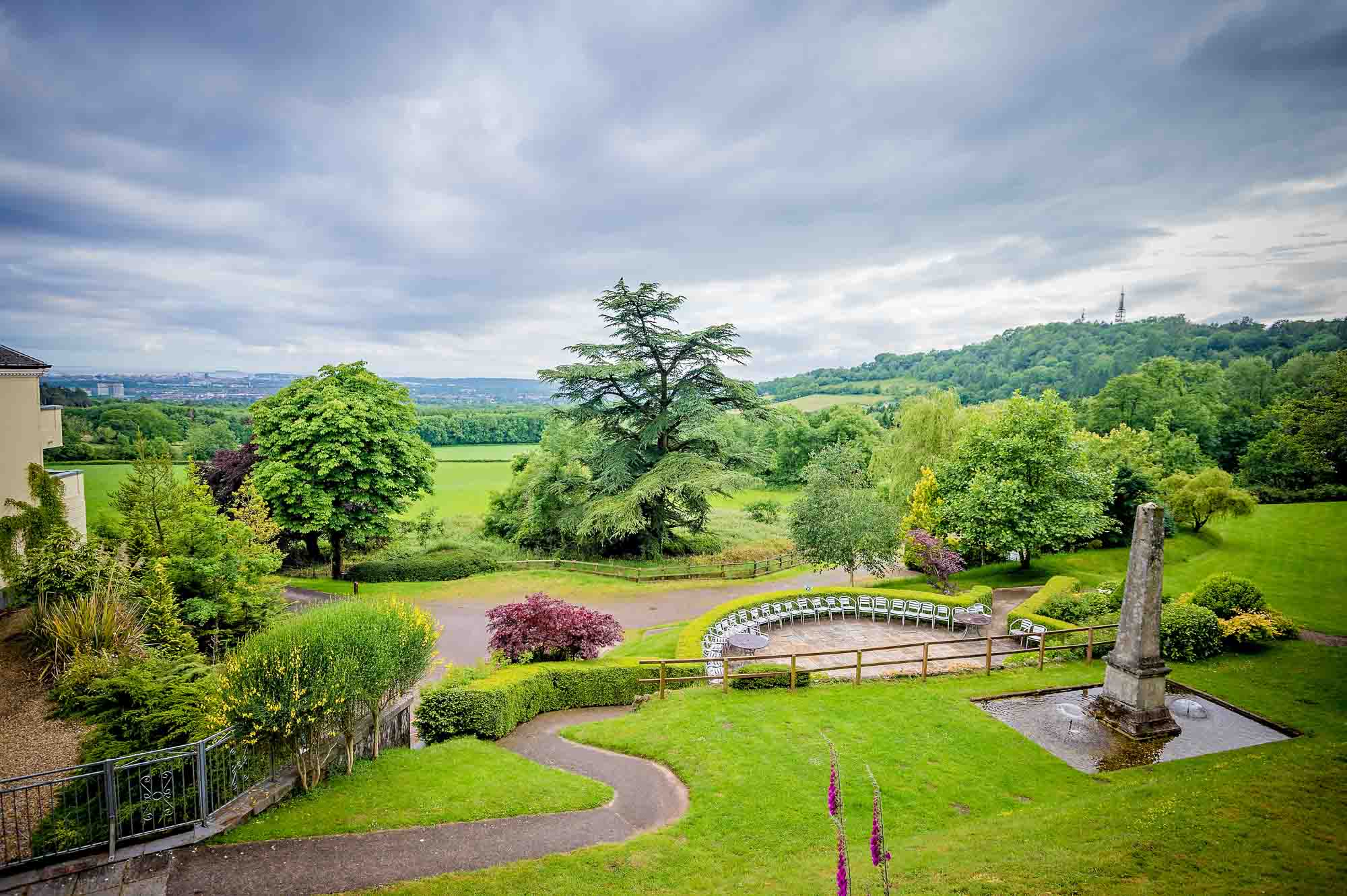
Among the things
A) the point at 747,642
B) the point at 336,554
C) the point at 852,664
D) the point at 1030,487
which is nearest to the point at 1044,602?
the point at 1030,487

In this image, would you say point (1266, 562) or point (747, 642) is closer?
point (747, 642)

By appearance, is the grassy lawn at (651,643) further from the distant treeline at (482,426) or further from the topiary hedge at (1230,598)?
the distant treeline at (482,426)

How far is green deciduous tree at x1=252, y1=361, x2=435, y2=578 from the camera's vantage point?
23.7 metres

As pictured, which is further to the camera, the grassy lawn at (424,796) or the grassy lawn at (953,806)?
the grassy lawn at (424,796)

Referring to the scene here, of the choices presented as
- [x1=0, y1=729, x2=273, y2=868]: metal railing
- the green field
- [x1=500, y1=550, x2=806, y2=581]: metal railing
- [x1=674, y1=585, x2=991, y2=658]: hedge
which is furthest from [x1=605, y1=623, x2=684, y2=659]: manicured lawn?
the green field

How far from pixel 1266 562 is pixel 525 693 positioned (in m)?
27.5

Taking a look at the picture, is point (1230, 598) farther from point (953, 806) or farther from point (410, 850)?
point (410, 850)

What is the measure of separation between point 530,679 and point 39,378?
1732cm

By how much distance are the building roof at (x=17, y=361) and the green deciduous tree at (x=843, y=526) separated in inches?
947

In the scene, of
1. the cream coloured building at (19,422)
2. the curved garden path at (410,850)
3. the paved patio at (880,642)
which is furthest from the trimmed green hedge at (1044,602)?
the cream coloured building at (19,422)

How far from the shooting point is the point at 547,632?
46.6 ft

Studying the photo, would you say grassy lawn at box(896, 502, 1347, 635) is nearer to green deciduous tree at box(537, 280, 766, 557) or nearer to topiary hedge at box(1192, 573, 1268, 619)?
topiary hedge at box(1192, 573, 1268, 619)

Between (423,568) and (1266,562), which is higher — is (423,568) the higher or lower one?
the lower one

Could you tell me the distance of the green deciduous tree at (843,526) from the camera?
21344mm
